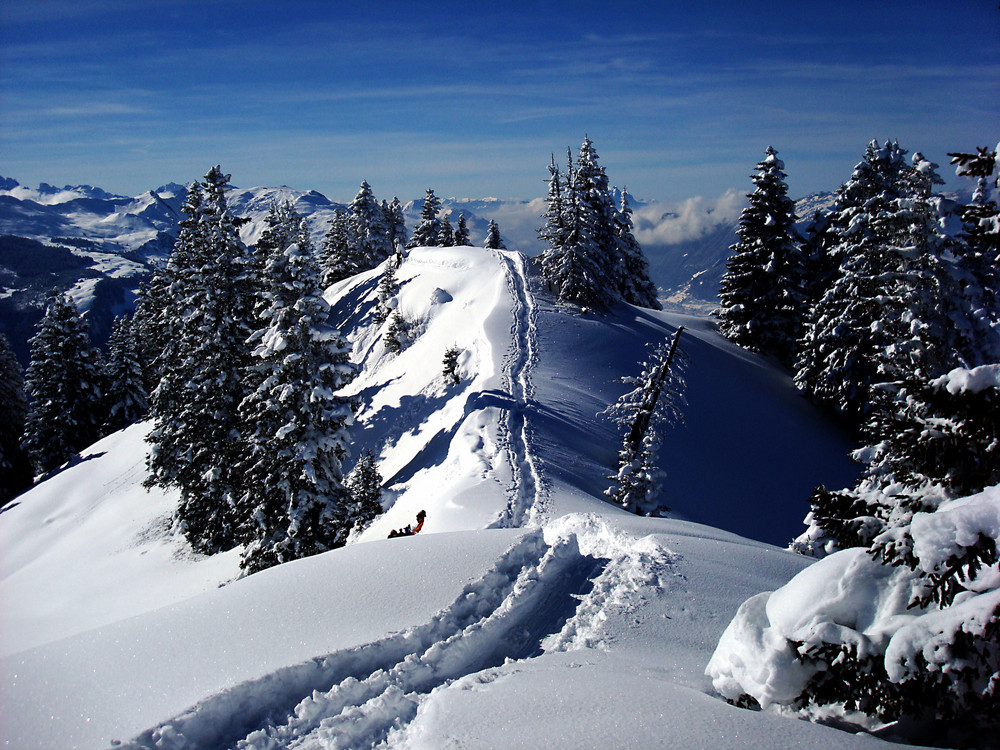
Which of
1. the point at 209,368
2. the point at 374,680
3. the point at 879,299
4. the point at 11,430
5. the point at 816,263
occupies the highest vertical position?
the point at 816,263

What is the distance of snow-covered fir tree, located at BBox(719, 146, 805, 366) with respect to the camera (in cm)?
3672

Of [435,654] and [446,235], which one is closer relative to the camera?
[435,654]

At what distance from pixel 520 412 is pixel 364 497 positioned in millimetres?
7269

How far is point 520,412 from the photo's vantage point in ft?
76.2

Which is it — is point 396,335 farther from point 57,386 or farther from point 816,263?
point 816,263

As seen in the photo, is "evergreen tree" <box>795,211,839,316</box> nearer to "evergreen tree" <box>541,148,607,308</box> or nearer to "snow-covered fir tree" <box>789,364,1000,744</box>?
"evergreen tree" <box>541,148,607,308</box>

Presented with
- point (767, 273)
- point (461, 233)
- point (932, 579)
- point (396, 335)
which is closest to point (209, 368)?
point (396, 335)

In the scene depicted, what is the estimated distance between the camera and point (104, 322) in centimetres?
17988

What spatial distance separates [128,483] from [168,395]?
12.4 m

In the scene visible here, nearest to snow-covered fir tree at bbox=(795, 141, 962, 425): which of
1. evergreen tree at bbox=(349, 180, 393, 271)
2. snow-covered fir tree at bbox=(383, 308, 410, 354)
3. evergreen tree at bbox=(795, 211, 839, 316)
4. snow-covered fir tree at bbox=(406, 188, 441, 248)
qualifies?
evergreen tree at bbox=(795, 211, 839, 316)

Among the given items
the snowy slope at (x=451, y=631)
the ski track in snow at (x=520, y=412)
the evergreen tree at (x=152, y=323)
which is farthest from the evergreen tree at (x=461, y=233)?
the snowy slope at (x=451, y=631)

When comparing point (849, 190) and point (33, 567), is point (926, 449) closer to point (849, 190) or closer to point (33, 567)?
point (849, 190)

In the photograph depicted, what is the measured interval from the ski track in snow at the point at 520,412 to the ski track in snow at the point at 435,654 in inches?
127

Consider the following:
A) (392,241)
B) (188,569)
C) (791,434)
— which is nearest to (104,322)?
(392,241)
